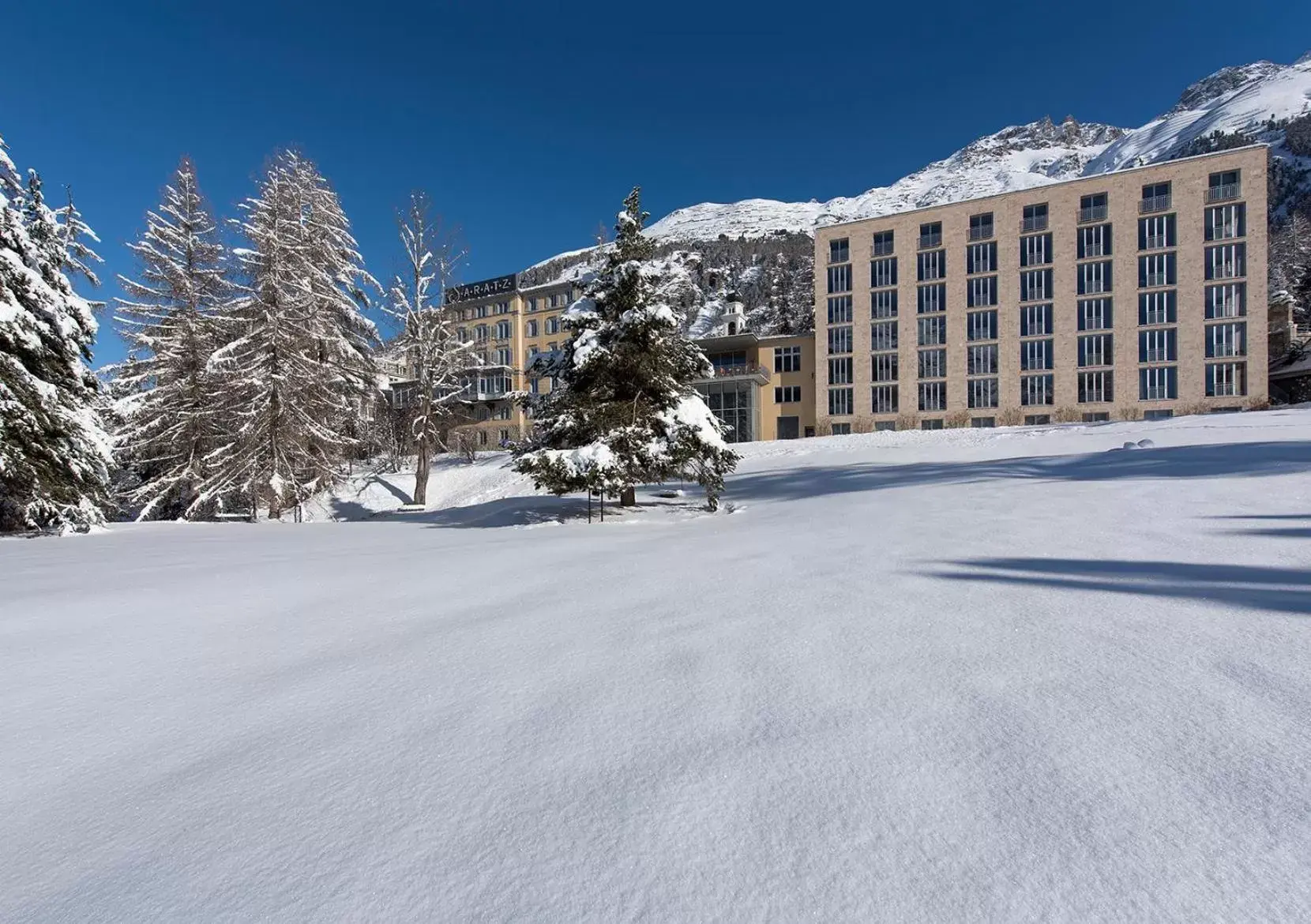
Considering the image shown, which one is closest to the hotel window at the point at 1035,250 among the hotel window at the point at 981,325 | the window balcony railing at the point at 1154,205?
the hotel window at the point at 981,325

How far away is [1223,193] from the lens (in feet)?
140

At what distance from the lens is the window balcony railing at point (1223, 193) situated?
42.5 meters

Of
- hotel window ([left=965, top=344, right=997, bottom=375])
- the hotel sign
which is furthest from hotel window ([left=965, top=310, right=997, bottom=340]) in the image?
the hotel sign

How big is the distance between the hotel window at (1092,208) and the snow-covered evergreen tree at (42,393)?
60165mm

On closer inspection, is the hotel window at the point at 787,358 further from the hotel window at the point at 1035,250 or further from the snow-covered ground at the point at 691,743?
the snow-covered ground at the point at 691,743

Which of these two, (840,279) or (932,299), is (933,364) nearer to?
(932,299)

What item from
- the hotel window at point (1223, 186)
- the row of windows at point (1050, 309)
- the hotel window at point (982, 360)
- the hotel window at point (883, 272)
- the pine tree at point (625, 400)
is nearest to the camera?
the pine tree at point (625, 400)

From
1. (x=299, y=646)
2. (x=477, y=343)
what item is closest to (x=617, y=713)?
(x=299, y=646)

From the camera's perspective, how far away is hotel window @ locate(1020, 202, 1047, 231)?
47.0 meters

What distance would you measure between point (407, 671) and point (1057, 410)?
5401cm

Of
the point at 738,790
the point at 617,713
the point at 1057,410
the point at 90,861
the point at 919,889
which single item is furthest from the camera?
the point at 1057,410

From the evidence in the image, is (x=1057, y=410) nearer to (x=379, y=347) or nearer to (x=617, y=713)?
(x=379, y=347)

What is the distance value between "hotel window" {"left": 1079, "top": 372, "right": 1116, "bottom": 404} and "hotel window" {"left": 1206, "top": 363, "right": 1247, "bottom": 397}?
19.3 feet

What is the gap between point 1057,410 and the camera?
45406 millimetres
